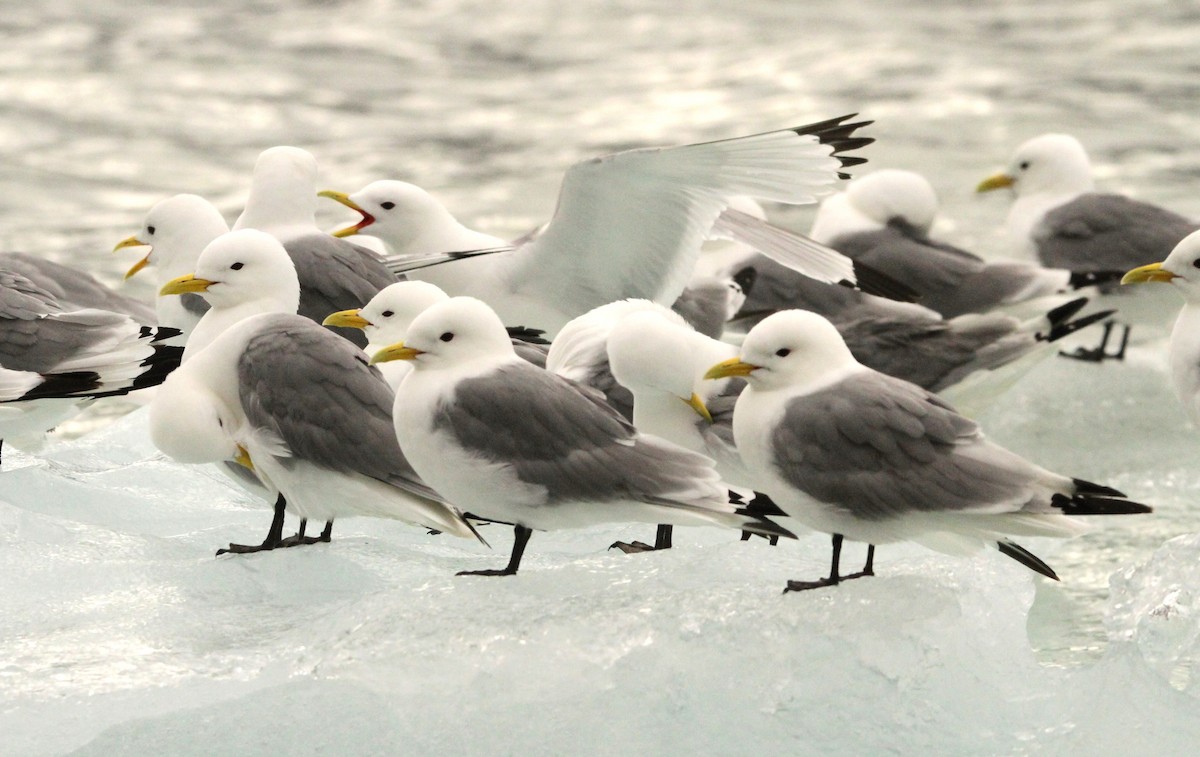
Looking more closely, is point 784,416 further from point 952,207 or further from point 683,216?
point 952,207

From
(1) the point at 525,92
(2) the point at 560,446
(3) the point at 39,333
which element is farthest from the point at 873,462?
(1) the point at 525,92

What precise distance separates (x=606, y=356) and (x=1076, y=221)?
3.21 metres

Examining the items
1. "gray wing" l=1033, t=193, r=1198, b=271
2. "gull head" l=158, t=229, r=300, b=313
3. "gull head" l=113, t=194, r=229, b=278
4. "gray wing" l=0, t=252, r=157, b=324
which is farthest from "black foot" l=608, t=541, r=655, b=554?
"gray wing" l=1033, t=193, r=1198, b=271

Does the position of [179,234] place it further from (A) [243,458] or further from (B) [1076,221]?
(B) [1076,221]

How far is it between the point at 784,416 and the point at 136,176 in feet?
29.6

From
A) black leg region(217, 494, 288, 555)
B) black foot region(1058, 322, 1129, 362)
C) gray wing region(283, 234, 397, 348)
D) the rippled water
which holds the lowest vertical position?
the rippled water

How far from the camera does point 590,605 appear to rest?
149 inches

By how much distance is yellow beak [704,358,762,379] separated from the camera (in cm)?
390

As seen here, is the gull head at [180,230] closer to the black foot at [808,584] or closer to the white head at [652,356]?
the white head at [652,356]

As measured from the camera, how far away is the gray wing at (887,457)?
3713 mm

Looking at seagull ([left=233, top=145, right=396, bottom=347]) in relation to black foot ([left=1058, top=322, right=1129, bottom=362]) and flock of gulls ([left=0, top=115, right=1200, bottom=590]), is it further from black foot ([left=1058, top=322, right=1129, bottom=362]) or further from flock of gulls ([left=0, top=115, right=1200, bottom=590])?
black foot ([left=1058, top=322, right=1129, bottom=362])

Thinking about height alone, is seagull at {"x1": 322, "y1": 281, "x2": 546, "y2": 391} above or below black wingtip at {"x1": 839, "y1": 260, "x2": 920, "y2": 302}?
above

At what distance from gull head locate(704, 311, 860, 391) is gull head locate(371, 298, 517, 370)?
487mm

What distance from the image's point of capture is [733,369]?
3.90m
